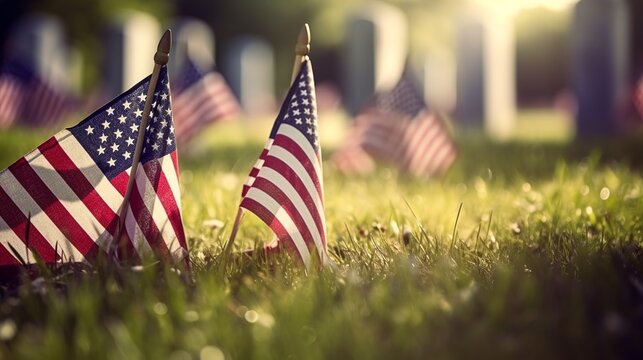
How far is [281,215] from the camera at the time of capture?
2.82 metres

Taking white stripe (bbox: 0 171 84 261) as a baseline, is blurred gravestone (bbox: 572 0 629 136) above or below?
above

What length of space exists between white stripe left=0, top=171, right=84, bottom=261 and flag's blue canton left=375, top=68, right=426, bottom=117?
363cm

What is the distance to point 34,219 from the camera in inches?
109

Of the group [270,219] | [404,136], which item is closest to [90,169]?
[270,219]

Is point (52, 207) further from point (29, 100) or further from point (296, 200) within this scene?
point (29, 100)

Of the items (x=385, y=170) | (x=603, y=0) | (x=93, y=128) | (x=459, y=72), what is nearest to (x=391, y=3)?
(x=459, y=72)

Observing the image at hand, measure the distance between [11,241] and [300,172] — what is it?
1.09m

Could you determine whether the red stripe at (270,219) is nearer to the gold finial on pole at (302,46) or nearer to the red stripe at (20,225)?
the gold finial on pole at (302,46)

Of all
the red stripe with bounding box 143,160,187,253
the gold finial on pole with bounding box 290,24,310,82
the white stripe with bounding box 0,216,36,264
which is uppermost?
the gold finial on pole with bounding box 290,24,310,82

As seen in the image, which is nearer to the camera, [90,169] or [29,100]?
[90,169]

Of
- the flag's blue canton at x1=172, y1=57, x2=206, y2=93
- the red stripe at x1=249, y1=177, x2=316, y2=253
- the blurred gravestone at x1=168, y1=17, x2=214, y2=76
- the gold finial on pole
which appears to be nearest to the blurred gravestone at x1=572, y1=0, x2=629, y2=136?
the flag's blue canton at x1=172, y1=57, x2=206, y2=93

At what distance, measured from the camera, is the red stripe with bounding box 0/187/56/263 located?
9.04ft

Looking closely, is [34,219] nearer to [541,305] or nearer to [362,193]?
[541,305]

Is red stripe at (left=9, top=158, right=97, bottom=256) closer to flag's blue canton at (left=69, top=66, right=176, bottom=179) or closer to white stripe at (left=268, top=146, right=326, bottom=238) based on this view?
flag's blue canton at (left=69, top=66, right=176, bottom=179)
